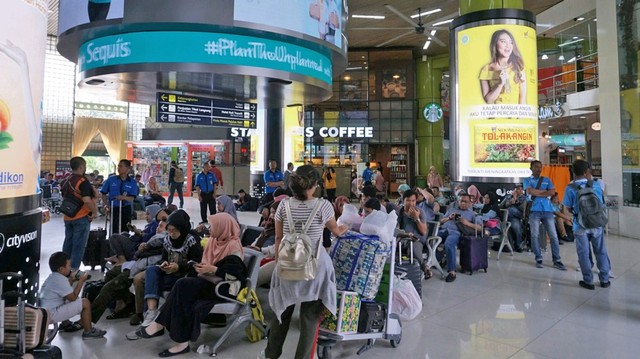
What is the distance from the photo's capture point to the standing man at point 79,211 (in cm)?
501

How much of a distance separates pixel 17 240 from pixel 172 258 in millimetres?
1130

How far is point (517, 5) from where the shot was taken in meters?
9.81

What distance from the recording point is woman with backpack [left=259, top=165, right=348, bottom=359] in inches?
103

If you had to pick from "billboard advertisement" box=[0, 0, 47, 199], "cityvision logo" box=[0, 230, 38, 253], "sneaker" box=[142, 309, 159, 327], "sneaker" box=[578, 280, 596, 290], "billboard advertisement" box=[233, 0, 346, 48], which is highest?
"billboard advertisement" box=[233, 0, 346, 48]

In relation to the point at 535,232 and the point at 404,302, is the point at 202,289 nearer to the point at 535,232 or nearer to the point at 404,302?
the point at 404,302

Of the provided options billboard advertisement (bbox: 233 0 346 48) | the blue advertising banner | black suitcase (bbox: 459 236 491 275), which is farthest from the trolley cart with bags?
black suitcase (bbox: 459 236 491 275)

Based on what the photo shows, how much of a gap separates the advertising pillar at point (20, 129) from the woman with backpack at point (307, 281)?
6.38 ft

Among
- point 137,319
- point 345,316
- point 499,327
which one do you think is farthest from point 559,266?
point 137,319

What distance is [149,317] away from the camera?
3523mm

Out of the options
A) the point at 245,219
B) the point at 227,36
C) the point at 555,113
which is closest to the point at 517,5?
the point at 555,113

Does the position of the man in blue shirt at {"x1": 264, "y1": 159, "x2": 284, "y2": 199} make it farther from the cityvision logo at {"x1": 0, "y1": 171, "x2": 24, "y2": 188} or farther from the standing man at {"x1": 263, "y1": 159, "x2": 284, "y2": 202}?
the cityvision logo at {"x1": 0, "y1": 171, "x2": 24, "y2": 188}

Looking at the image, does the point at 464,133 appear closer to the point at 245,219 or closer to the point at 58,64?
the point at 245,219

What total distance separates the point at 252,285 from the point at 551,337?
2.53m

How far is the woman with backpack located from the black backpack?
3679 mm
